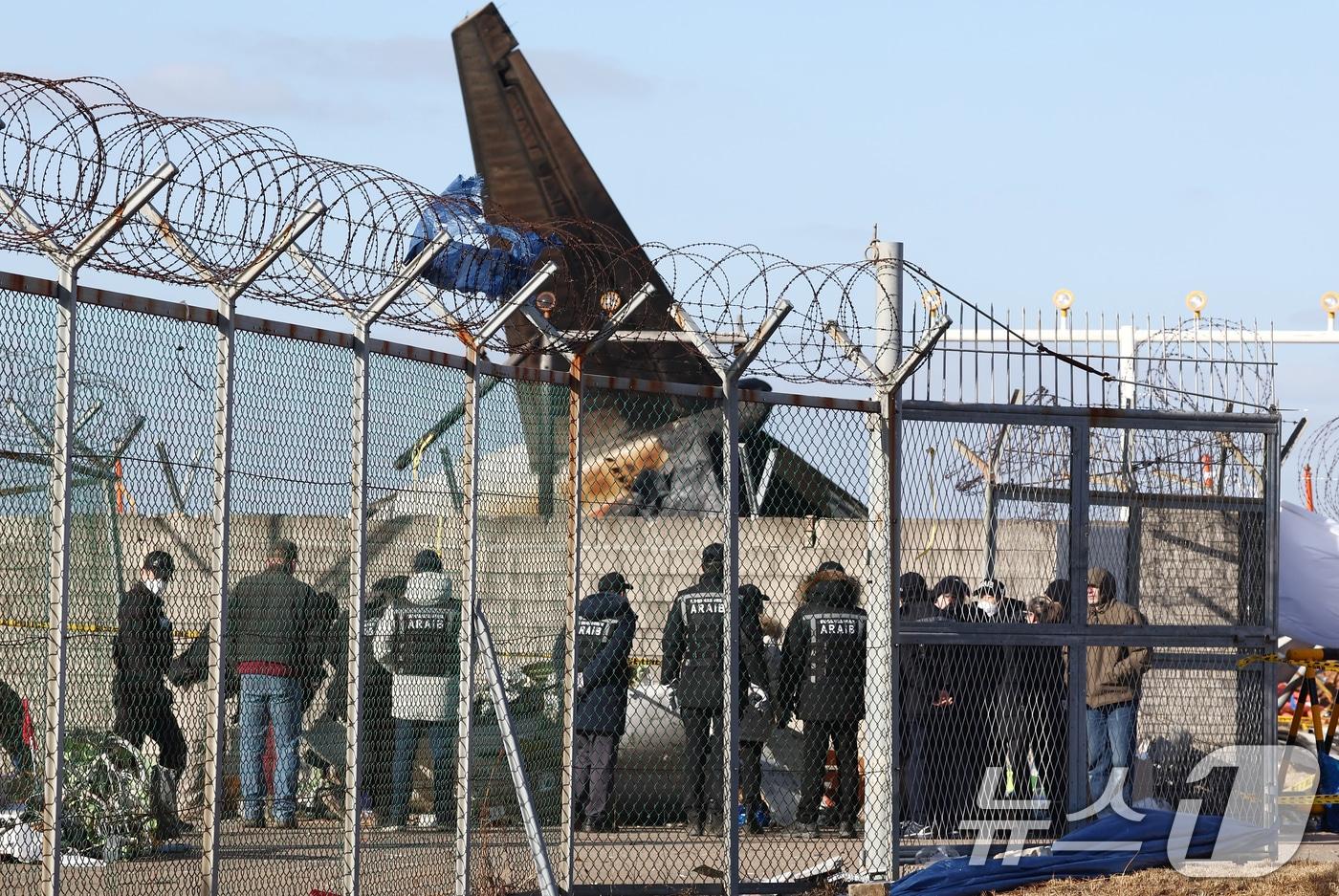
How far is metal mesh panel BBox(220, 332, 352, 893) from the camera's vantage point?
21.5 ft

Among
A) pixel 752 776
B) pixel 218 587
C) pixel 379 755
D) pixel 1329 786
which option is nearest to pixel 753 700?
pixel 752 776

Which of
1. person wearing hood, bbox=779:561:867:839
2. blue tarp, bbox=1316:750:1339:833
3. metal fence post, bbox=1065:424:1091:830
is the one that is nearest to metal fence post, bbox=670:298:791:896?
person wearing hood, bbox=779:561:867:839

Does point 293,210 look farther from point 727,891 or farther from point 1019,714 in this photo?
point 1019,714

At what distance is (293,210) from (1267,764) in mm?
6532

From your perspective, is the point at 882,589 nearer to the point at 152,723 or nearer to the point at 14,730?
the point at 152,723

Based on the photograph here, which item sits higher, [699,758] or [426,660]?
[426,660]

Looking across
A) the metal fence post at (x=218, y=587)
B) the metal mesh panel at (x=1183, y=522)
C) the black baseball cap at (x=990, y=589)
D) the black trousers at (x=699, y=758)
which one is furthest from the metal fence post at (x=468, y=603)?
the metal mesh panel at (x=1183, y=522)

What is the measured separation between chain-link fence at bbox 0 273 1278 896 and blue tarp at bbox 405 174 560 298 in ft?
1.15

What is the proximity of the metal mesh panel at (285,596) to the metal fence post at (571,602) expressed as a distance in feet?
3.32

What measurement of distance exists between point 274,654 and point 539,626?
1236 mm

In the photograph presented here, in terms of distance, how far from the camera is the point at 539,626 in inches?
328

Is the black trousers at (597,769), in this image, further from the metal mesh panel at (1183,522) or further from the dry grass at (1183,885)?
the metal mesh panel at (1183,522)

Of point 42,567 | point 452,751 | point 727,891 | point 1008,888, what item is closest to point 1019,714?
point 1008,888

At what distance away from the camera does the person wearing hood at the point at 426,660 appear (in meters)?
7.89
